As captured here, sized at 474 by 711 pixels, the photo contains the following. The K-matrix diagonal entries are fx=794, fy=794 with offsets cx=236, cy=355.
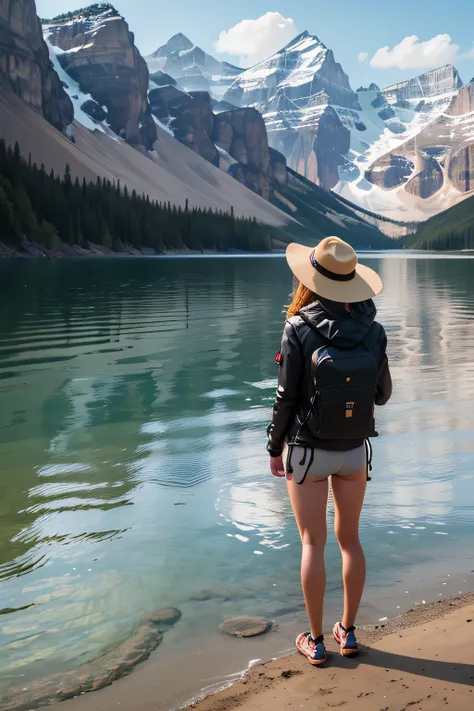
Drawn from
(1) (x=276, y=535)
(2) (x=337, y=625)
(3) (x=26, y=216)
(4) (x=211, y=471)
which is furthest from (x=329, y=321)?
(3) (x=26, y=216)

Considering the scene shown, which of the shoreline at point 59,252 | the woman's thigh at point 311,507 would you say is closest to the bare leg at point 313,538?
the woman's thigh at point 311,507

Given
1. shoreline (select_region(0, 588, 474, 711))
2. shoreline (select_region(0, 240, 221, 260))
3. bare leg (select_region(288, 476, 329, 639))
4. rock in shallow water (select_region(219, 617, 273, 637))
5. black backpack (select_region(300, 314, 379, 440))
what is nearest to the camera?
shoreline (select_region(0, 588, 474, 711))

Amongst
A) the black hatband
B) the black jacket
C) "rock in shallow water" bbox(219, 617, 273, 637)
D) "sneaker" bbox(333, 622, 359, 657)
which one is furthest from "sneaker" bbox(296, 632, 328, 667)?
the black hatband

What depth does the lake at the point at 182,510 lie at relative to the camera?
6242mm

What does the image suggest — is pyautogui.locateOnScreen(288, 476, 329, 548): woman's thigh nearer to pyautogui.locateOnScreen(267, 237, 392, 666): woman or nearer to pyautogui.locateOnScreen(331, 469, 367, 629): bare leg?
pyautogui.locateOnScreen(267, 237, 392, 666): woman

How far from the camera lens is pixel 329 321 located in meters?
5.28

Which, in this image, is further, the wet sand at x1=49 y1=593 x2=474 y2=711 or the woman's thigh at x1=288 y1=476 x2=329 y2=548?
the woman's thigh at x1=288 y1=476 x2=329 y2=548

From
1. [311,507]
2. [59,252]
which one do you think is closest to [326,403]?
[311,507]

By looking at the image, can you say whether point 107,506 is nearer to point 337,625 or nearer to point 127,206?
point 337,625

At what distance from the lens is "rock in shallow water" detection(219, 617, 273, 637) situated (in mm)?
6051

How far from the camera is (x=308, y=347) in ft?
17.3

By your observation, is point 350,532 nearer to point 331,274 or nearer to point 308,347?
point 308,347

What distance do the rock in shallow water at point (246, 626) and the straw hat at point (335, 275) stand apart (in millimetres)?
2634

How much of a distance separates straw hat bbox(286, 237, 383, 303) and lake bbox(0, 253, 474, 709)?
8.58ft
